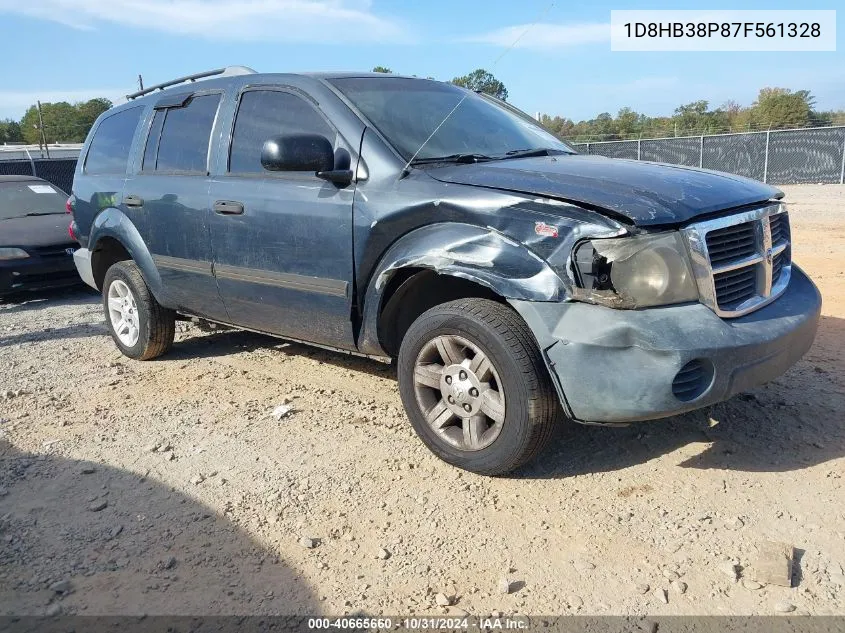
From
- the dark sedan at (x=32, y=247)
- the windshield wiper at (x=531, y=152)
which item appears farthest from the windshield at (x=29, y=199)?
the windshield wiper at (x=531, y=152)

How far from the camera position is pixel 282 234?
3.96m

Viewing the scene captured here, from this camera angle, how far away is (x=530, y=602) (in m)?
2.45

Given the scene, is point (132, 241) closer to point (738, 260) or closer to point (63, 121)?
point (738, 260)

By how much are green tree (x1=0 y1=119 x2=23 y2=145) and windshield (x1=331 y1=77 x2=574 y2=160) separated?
2748 inches

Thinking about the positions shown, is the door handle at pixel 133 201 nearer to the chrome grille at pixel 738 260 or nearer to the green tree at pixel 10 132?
the chrome grille at pixel 738 260

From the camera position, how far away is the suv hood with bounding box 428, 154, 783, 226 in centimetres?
288

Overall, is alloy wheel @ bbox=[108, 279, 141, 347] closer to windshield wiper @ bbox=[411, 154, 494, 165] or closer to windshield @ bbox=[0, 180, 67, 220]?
windshield wiper @ bbox=[411, 154, 494, 165]

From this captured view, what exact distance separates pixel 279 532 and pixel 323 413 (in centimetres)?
127

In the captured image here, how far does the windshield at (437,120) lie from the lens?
3752mm

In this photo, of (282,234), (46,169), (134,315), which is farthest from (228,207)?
(46,169)

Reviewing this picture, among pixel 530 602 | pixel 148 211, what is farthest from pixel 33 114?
pixel 530 602

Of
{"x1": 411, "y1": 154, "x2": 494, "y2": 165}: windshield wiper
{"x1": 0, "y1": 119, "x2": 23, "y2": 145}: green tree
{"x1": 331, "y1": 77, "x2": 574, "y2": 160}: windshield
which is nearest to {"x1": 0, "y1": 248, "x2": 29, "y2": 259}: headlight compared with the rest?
{"x1": 331, "y1": 77, "x2": 574, "y2": 160}: windshield

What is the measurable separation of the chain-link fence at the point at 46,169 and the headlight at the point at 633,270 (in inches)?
636

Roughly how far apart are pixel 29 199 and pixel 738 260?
30.0 ft
